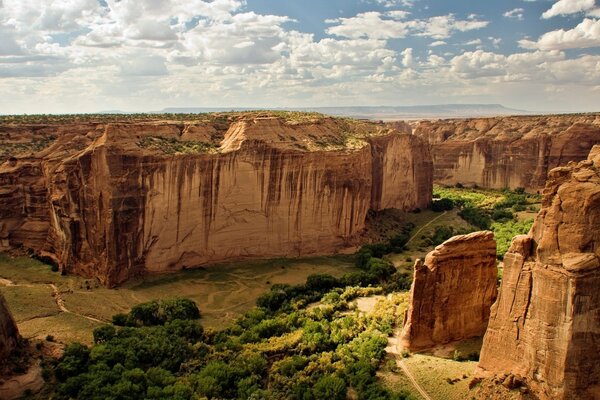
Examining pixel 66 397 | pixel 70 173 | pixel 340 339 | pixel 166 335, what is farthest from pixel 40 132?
pixel 340 339

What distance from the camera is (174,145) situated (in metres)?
46.9

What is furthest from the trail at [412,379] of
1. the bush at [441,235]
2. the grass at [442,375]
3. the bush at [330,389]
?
the bush at [441,235]

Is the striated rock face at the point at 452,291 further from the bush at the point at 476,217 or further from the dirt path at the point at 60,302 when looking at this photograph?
the bush at the point at 476,217

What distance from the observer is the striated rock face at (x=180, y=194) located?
42094mm

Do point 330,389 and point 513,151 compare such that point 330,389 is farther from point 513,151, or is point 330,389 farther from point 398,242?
point 513,151

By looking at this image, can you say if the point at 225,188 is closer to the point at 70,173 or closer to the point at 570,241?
the point at 70,173

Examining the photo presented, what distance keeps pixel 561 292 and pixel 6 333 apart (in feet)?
90.7

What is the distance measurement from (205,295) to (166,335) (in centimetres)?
937

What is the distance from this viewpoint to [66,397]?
2547 centimetres

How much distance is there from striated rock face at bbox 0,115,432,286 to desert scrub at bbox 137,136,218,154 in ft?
0.37

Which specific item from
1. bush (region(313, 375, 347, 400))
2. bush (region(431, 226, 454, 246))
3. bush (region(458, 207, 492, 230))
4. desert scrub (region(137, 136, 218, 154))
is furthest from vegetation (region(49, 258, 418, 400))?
bush (region(458, 207, 492, 230))

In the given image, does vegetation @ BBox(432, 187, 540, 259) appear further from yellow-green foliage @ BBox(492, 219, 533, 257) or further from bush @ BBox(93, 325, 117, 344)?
bush @ BBox(93, 325, 117, 344)

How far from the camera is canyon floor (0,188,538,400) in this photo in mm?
24141

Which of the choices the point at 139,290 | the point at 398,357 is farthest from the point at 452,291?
the point at 139,290
